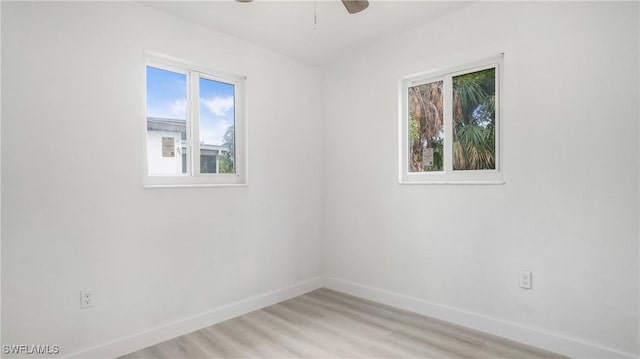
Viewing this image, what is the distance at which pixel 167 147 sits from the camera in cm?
284

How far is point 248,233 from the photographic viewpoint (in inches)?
129

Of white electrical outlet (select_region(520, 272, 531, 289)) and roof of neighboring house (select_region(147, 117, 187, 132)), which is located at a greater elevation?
roof of neighboring house (select_region(147, 117, 187, 132))

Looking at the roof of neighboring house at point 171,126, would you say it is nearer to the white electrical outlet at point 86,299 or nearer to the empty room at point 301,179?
the empty room at point 301,179

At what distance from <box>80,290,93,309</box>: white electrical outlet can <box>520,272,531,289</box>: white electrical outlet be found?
3.13 m

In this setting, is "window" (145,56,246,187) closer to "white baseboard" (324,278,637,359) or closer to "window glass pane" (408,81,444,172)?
"window glass pane" (408,81,444,172)

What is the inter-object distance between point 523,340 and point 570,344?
0.95 ft

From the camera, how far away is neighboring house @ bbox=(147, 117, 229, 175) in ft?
8.99

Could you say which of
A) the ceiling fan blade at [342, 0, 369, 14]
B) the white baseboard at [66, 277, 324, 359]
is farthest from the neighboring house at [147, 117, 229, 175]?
the ceiling fan blade at [342, 0, 369, 14]

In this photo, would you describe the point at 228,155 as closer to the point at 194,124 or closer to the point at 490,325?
the point at 194,124

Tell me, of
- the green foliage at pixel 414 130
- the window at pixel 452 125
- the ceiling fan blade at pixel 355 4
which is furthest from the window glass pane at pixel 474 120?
the ceiling fan blade at pixel 355 4

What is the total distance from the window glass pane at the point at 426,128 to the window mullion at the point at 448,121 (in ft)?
0.17

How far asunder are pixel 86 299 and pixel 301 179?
2231 mm

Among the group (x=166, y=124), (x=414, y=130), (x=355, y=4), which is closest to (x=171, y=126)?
(x=166, y=124)

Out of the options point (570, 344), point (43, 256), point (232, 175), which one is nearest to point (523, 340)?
point (570, 344)
